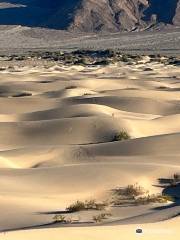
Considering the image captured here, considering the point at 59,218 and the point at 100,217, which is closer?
the point at 59,218

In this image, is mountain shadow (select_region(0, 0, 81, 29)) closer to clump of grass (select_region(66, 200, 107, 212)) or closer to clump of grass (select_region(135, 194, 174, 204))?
clump of grass (select_region(135, 194, 174, 204))

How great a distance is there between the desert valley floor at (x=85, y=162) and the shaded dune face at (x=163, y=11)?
91.8m

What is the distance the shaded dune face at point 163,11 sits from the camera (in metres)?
118

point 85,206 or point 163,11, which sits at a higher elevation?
point 163,11

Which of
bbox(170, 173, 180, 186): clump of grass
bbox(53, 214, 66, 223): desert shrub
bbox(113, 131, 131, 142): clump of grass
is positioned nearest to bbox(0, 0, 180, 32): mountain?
bbox(113, 131, 131, 142): clump of grass

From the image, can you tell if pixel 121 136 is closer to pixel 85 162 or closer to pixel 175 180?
pixel 85 162

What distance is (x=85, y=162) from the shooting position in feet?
45.3

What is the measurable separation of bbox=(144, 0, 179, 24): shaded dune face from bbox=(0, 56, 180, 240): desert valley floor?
9182 cm

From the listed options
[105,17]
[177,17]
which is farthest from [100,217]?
[177,17]

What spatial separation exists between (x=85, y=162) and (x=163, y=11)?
108430 mm

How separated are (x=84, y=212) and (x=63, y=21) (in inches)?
4363

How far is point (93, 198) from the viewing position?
34.4 ft

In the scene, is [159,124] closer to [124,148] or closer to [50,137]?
[50,137]

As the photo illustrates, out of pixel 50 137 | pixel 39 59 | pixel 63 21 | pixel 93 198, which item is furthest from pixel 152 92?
pixel 63 21
